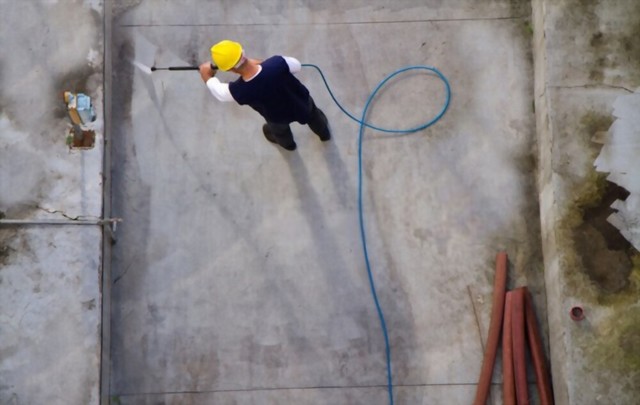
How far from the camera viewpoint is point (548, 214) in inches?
218

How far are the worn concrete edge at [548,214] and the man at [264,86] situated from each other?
67.1 inches

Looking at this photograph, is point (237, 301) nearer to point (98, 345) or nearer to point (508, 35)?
point (98, 345)

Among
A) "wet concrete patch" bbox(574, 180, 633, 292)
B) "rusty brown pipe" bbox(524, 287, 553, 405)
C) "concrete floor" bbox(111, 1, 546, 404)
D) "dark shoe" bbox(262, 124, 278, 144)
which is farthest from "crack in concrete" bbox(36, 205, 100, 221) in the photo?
"wet concrete patch" bbox(574, 180, 633, 292)

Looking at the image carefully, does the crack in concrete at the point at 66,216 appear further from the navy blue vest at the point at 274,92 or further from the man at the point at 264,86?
the navy blue vest at the point at 274,92

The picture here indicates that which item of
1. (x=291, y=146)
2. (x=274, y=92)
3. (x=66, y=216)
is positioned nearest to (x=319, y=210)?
(x=291, y=146)

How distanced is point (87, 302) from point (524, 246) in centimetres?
318

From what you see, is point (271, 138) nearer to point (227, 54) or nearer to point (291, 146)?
point (291, 146)

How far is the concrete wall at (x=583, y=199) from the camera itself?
516cm

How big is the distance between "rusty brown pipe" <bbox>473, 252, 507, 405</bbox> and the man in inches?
69.6

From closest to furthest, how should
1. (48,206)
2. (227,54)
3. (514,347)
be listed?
(227,54)
(514,347)
(48,206)

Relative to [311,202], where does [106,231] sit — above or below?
below

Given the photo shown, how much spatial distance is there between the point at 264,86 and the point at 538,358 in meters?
2.67

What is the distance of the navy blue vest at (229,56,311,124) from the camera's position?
473cm

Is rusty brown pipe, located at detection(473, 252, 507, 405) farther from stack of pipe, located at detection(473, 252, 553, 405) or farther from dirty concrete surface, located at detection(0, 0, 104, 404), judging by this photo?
dirty concrete surface, located at detection(0, 0, 104, 404)
